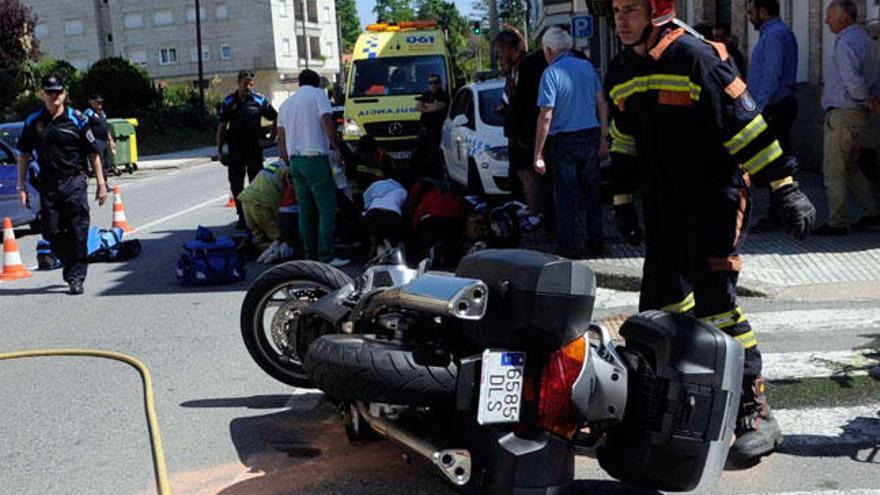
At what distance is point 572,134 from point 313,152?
94.9 inches

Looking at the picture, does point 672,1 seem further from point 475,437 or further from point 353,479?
point 353,479

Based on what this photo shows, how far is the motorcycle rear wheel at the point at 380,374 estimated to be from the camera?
362 cm

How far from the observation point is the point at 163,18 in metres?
79.2

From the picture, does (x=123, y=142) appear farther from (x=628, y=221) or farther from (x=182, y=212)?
(x=628, y=221)

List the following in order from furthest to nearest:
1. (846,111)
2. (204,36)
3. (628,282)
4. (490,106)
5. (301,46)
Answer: (301,46) < (204,36) < (490,106) < (846,111) < (628,282)

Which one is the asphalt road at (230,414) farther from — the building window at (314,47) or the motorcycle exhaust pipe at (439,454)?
the building window at (314,47)

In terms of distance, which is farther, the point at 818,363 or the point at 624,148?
the point at 818,363

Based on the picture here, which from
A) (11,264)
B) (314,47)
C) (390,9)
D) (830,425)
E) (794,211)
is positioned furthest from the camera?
(390,9)

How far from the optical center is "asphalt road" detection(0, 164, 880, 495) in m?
4.38

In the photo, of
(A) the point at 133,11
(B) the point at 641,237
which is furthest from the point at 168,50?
(B) the point at 641,237

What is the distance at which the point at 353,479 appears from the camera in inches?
172

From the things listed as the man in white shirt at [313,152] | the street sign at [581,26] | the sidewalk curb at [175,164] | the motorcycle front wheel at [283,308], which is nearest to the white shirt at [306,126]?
the man in white shirt at [313,152]

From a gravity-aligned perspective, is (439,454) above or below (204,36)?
below

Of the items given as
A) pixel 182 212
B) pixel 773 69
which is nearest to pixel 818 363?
pixel 773 69
